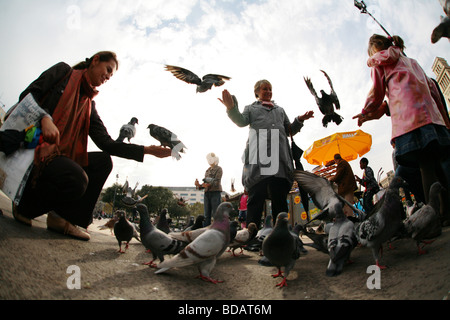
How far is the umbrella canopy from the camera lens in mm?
9742

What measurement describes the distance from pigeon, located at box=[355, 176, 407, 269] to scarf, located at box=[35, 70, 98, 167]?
10.7 ft

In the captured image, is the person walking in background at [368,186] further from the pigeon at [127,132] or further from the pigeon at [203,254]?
the pigeon at [127,132]

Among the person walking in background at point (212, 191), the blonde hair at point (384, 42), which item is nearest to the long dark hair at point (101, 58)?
the blonde hair at point (384, 42)

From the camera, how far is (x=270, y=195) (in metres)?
3.45

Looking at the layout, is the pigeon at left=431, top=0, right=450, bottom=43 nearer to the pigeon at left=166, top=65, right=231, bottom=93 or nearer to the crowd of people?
the crowd of people

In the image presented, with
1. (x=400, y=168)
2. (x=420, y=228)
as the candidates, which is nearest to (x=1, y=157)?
(x=420, y=228)

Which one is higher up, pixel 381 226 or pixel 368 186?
pixel 368 186

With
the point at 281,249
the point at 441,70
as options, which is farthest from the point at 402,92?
the point at 441,70

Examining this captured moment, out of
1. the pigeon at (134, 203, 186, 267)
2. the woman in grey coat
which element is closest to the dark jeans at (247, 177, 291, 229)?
the woman in grey coat

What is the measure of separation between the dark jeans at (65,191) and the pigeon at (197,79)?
2018 mm

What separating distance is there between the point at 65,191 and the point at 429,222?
12.4ft

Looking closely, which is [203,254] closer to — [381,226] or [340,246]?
[340,246]

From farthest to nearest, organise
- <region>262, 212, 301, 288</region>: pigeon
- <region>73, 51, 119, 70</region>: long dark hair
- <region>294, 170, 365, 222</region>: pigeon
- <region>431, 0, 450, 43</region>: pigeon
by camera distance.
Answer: <region>294, 170, 365, 222</region>: pigeon
<region>73, 51, 119, 70</region>: long dark hair
<region>262, 212, 301, 288</region>: pigeon
<region>431, 0, 450, 43</region>: pigeon
